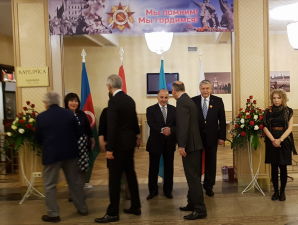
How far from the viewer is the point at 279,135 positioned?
4.63 meters

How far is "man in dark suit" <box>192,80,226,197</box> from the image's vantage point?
495 centimetres

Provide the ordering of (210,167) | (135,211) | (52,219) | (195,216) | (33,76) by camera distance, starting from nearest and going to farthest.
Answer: (195,216) → (52,219) → (135,211) → (210,167) → (33,76)

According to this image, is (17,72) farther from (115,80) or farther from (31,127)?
(115,80)

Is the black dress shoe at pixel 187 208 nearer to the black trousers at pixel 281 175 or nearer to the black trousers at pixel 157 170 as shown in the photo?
the black trousers at pixel 157 170

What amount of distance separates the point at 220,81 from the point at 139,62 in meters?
2.42

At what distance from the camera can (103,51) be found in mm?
10727

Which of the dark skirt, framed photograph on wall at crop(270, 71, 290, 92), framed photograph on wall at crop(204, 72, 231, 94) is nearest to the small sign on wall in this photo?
the dark skirt

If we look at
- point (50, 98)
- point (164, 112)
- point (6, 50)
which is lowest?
point (164, 112)

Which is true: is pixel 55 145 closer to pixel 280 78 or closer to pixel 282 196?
pixel 282 196

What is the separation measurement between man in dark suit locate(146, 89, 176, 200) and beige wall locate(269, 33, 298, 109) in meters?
6.86

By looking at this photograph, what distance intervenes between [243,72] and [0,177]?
4.71 metres

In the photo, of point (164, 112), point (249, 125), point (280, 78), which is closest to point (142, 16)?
point (164, 112)

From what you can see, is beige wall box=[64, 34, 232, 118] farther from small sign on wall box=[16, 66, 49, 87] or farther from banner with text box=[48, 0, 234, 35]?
banner with text box=[48, 0, 234, 35]

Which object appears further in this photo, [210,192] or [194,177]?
[210,192]
